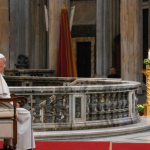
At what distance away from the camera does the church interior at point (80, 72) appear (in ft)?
32.3

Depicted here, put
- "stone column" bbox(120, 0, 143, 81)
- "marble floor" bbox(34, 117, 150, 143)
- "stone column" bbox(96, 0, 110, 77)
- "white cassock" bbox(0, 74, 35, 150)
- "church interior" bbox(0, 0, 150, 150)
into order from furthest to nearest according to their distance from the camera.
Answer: "stone column" bbox(96, 0, 110, 77), "stone column" bbox(120, 0, 143, 81), "church interior" bbox(0, 0, 150, 150), "marble floor" bbox(34, 117, 150, 143), "white cassock" bbox(0, 74, 35, 150)

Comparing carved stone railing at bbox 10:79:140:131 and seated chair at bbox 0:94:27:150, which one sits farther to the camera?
carved stone railing at bbox 10:79:140:131

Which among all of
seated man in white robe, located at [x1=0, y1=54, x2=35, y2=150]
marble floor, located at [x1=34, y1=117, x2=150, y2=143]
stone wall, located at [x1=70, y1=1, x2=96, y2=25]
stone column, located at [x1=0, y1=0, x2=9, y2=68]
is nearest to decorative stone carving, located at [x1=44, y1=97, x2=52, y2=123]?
marble floor, located at [x1=34, y1=117, x2=150, y2=143]

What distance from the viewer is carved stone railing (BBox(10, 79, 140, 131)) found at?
9867 millimetres

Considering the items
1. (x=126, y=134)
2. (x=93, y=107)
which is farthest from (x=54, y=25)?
(x=126, y=134)

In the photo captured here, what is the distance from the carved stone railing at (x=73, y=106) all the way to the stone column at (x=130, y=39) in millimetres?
8931

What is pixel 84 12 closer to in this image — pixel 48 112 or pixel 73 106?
pixel 73 106

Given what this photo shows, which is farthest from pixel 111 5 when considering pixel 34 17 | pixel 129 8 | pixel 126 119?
pixel 126 119

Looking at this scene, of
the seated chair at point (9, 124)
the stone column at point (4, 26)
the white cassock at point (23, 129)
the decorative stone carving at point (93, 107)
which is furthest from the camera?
the stone column at point (4, 26)

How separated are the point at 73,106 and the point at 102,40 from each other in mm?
17965

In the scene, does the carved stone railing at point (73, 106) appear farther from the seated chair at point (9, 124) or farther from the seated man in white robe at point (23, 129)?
the seated chair at point (9, 124)

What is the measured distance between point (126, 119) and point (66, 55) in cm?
787

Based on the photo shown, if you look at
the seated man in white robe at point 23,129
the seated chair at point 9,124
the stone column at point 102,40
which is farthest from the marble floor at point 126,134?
the stone column at point 102,40

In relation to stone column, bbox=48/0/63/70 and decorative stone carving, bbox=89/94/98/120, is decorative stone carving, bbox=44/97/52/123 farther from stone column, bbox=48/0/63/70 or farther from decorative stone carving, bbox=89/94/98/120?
stone column, bbox=48/0/63/70
